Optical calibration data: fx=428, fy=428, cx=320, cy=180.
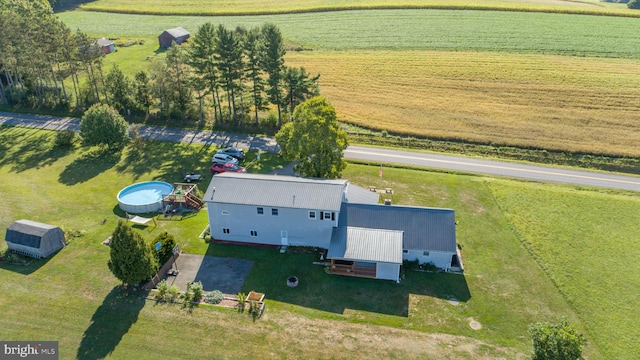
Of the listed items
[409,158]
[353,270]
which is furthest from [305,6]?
[353,270]

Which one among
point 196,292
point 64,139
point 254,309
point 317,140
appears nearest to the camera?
point 254,309

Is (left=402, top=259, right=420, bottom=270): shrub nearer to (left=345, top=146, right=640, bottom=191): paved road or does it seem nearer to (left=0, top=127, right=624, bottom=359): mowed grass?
(left=0, top=127, right=624, bottom=359): mowed grass

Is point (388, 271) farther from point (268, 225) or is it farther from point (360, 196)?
point (268, 225)

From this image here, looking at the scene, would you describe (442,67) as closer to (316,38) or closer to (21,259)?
(316,38)

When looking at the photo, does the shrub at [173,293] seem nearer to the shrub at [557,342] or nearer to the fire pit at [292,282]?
the fire pit at [292,282]

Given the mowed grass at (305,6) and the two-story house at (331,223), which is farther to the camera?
the mowed grass at (305,6)

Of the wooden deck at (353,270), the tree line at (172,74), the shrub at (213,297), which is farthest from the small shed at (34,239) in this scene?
the tree line at (172,74)
